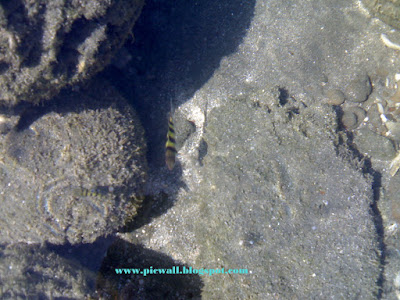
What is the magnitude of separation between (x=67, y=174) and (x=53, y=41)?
1676mm

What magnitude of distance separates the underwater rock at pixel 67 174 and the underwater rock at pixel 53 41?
1.63 feet

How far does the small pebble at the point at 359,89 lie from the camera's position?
464 centimetres

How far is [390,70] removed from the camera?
15.3 feet

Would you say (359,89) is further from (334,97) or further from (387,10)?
(387,10)

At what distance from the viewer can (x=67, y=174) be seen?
11.1 ft

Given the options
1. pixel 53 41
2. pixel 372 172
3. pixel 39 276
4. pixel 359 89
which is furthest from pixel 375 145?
pixel 39 276

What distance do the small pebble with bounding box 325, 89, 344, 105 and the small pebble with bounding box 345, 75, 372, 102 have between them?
0.19m

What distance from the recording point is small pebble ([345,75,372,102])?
464 cm

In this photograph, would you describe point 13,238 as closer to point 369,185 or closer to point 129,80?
point 129,80

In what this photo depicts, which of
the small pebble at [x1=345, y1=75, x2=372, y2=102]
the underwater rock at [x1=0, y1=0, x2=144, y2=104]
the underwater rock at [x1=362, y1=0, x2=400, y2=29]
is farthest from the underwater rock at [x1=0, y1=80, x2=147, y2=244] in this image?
the underwater rock at [x1=362, y1=0, x2=400, y2=29]

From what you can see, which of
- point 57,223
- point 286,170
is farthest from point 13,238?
point 286,170

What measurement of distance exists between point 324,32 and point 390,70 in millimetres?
1413

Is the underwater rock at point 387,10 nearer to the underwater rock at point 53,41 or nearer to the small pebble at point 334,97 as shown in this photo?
the small pebble at point 334,97

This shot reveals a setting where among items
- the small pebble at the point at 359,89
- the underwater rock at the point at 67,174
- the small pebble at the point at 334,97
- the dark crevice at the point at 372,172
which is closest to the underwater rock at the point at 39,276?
the underwater rock at the point at 67,174
